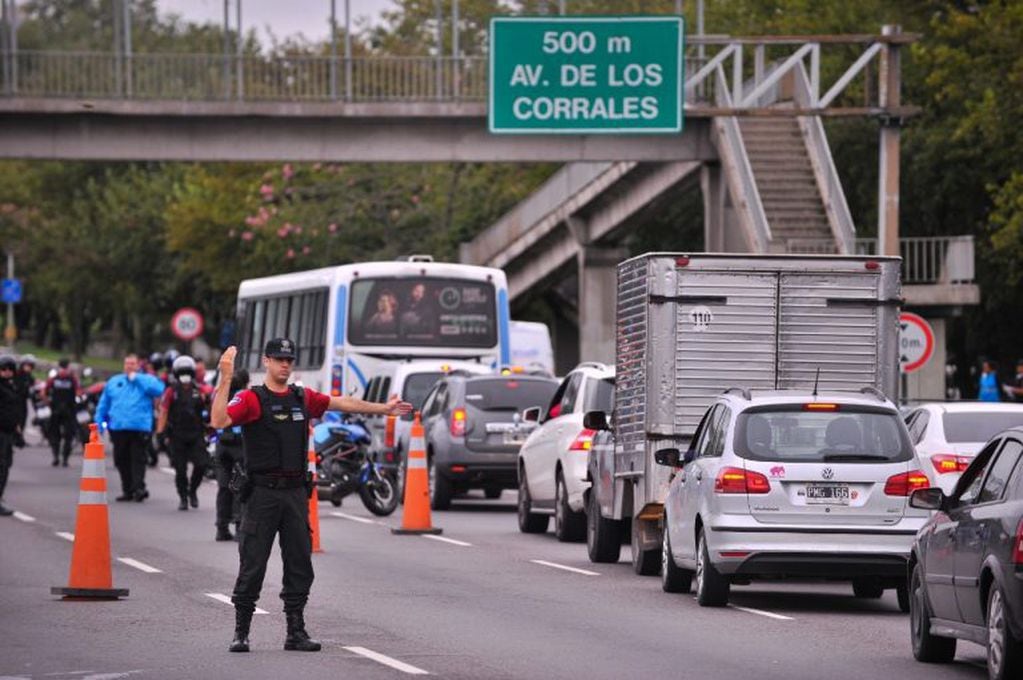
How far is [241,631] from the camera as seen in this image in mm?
14492

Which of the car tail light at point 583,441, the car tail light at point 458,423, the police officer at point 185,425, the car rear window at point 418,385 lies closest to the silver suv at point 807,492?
the car tail light at point 583,441

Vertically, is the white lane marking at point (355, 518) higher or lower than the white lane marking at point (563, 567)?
lower

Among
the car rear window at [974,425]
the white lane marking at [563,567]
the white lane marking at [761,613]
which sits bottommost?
the white lane marking at [563,567]

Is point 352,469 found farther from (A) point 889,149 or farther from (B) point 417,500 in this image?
(A) point 889,149

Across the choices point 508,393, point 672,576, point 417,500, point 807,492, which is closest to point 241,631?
point 807,492

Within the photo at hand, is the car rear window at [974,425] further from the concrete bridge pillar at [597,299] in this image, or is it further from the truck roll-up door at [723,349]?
the concrete bridge pillar at [597,299]

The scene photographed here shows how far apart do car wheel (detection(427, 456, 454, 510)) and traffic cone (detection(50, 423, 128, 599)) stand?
13603mm

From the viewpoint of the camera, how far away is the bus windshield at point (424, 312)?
133ft

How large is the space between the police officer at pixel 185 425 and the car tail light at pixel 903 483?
14474 millimetres

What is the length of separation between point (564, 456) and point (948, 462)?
4287mm

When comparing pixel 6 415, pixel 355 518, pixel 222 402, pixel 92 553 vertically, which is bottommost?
pixel 355 518

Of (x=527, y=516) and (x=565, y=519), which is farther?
(x=527, y=516)

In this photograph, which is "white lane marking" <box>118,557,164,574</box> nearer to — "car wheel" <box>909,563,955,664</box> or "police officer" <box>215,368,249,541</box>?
"police officer" <box>215,368,249,541</box>

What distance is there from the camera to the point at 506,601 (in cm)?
1831
